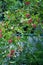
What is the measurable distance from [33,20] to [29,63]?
1.76 feet

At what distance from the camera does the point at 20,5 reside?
8.42 ft

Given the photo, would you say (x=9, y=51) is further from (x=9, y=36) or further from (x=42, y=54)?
(x=42, y=54)

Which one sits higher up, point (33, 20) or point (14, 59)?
point (33, 20)

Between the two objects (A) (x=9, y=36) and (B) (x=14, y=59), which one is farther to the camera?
(B) (x=14, y=59)

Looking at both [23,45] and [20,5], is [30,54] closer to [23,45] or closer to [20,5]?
[23,45]

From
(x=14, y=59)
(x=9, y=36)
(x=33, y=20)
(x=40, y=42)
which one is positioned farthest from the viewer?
(x=40, y=42)

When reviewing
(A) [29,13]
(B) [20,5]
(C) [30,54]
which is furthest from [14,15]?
(C) [30,54]

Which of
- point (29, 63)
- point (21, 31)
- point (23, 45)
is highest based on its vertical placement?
point (21, 31)

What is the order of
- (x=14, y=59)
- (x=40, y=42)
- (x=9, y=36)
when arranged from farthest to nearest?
(x=40, y=42) → (x=14, y=59) → (x=9, y=36)

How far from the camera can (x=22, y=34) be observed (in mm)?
2176

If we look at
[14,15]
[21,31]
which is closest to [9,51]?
[21,31]

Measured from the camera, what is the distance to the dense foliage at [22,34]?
2.12 metres

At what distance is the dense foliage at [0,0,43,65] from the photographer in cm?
212

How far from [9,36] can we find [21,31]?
0.50 feet
